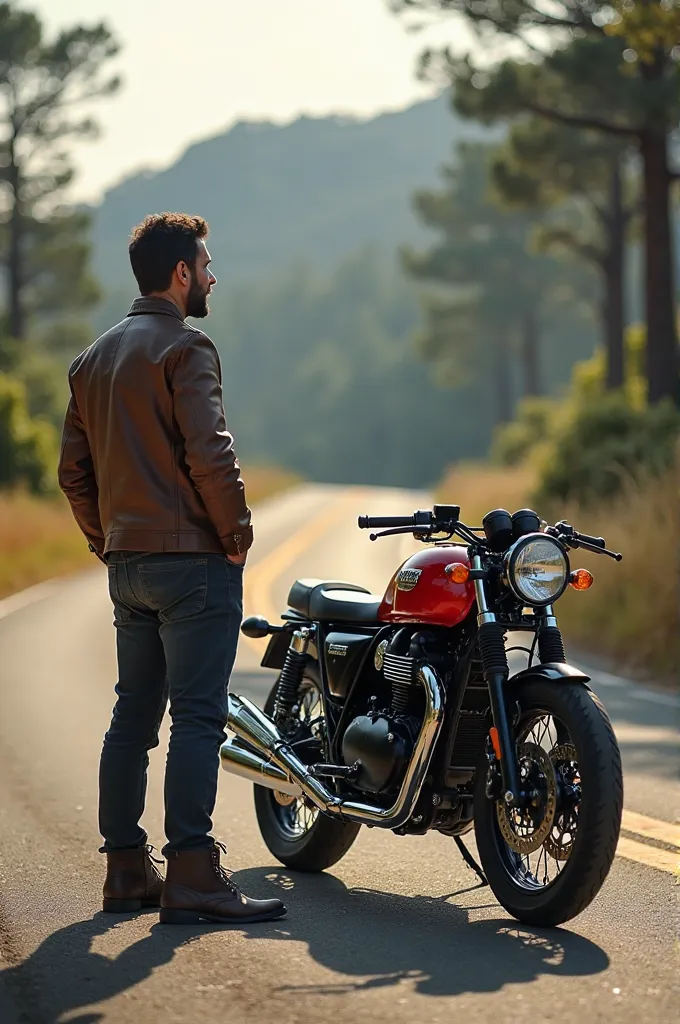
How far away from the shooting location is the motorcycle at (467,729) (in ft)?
17.6

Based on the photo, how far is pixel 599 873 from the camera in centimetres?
524

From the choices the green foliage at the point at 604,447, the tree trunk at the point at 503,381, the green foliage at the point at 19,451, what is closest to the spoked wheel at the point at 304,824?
the green foliage at the point at 604,447

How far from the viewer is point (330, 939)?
549cm

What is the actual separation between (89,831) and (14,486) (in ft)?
104

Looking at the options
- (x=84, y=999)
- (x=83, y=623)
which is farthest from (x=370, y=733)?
(x=83, y=623)

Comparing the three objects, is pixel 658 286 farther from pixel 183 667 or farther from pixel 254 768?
pixel 183 667

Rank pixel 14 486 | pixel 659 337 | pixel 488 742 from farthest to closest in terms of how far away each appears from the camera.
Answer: pixel 14 486 < pixel 659 337 < pixel 488 742

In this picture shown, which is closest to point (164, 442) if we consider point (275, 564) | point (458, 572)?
point (458, 572)

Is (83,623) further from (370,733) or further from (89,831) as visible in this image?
(370,733)

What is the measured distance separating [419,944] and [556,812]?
58 cm

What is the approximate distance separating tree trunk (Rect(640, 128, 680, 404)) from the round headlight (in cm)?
2273

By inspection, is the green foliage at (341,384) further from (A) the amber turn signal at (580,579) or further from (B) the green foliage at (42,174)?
(A) the amber turn signal at (580,579)

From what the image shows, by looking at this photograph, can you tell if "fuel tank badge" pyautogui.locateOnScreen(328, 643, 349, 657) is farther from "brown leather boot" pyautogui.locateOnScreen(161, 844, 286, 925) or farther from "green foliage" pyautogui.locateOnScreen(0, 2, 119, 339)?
"green foliage" pyautogui.locateOnScreen(0, 2, 119, 339)

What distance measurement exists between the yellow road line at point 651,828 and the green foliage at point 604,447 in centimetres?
1277
